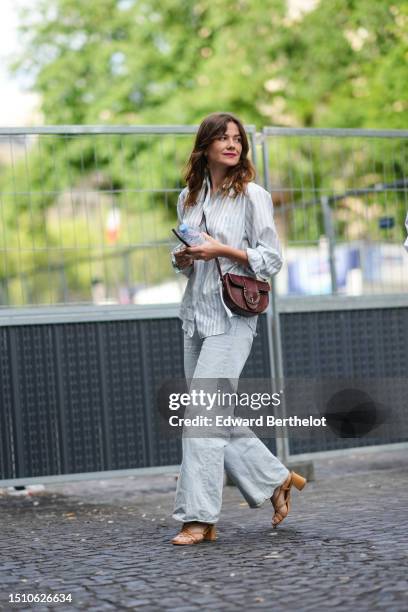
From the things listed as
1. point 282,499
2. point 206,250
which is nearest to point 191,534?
point 282,499

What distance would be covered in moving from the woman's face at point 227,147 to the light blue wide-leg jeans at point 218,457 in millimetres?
761

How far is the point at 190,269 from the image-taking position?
593 centimetres

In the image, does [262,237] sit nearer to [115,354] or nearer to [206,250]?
[206,250]

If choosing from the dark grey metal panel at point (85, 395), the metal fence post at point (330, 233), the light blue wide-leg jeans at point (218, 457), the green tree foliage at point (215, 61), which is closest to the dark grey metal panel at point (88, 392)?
the dark grey metal panel at point (85, 395)

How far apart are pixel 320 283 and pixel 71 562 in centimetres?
545

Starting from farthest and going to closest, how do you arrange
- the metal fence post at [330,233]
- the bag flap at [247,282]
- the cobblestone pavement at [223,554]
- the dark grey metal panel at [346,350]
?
the metal fence post at [330,233] < the dark grey metal panel at [346,350] < the bag flap at [247,282] < the cobblestone pavement at [223,554]

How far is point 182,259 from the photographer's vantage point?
18.9ft

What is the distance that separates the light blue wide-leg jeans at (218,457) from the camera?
5660mm

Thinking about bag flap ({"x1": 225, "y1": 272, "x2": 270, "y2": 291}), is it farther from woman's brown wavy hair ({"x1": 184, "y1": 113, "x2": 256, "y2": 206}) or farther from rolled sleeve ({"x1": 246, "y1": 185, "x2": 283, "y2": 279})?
woman's brown wavy hair ({"x1": 184, "y1": 113, "x2": 256, "y2": 206})

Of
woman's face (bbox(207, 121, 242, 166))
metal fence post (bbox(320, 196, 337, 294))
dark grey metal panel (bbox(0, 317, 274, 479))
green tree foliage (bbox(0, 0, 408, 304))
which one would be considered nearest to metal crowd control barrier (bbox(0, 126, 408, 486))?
dark grey metal panel (bbox(0, 317, 274, 479))

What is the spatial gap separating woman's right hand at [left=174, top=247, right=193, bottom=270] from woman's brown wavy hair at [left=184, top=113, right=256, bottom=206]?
0.34m

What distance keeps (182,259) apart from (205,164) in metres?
0.55

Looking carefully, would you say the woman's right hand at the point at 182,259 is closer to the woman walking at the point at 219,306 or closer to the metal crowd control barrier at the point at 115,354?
the woman walking at the point at 219,306

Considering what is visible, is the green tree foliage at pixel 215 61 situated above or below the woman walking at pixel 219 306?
above
